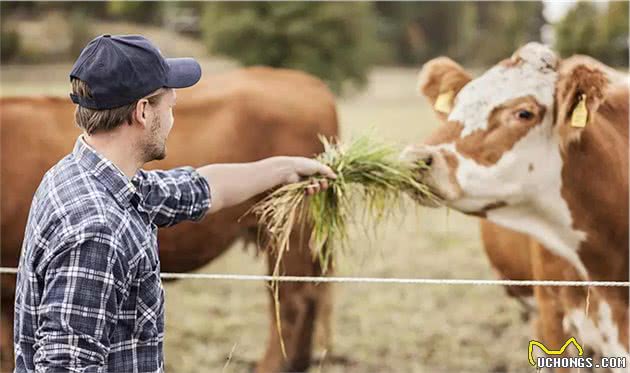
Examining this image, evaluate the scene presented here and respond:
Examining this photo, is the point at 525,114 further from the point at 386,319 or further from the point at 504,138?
the point at 386,319

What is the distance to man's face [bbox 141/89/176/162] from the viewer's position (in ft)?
6.09

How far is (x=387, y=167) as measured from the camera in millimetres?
3043

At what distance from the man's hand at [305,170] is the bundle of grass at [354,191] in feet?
0.26

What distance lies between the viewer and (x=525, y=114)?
310 centimetres

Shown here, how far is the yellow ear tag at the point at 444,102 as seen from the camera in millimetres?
3436

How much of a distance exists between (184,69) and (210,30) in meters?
15.5

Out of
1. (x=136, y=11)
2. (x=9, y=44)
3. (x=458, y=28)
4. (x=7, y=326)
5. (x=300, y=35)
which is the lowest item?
(x=7, y=326)

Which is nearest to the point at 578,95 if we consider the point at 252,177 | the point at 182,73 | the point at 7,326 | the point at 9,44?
the point at 252,177

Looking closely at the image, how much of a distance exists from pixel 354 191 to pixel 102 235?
1498 mm

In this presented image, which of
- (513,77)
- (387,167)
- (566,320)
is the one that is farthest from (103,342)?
(566,320)

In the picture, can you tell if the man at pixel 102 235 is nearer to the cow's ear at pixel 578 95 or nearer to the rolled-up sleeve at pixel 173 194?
the rolled-up sleeve at pixel 173 194

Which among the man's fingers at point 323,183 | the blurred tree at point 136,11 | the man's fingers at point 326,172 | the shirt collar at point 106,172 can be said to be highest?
the blurred tree at point 136,11

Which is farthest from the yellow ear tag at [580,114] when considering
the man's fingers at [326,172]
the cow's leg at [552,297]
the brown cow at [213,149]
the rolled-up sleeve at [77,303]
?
the rolled-up sleeve at [77,303]

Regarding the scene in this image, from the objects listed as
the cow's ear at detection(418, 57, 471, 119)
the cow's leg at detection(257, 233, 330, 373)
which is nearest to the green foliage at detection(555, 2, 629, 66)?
the cow's leg at detection(257, 233, 330, 373)
